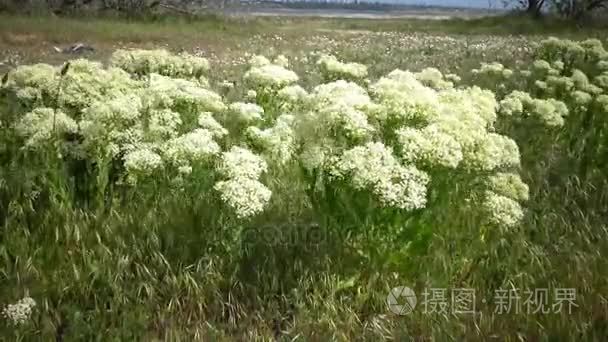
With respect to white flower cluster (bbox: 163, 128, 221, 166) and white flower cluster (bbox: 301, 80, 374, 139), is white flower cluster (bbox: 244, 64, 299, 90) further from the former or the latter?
white flower cluster (bbox: 163, 128, 221, 166)

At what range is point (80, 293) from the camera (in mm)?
3840

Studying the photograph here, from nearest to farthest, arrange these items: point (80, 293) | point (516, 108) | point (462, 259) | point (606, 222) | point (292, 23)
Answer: point (80, 293)
point (462, 259)
point (606, 222)
point (516, 108)
point (292, 23)

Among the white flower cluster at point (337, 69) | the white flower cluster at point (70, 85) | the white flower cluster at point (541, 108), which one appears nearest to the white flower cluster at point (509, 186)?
the white flower cluster at point (541, 108)

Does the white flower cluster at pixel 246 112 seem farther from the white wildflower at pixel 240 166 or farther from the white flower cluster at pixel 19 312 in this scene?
the white flower cluster at pixel 19 312

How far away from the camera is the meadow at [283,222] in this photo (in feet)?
11.7

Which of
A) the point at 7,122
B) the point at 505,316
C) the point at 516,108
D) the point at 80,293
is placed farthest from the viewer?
the point at 516,108

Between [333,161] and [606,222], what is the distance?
253 cm

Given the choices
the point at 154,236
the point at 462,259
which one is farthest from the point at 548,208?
the point at 154,236

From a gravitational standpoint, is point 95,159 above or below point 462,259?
above

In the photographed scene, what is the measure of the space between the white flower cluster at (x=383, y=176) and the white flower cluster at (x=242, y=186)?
45cm

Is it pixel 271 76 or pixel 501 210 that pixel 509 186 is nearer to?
pixel 501 210

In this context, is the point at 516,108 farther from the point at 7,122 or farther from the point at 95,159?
the point at 7,122

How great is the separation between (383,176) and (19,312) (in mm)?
2023

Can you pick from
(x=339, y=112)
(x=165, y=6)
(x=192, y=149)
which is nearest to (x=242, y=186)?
(x=192, y=149)
